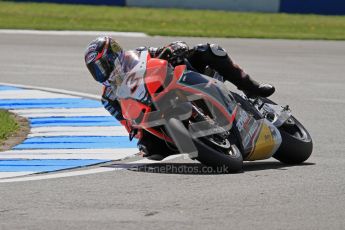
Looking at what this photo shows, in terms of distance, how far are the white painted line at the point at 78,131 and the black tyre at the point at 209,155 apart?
2797 millimetres

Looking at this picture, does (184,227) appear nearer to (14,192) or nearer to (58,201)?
(58,201)

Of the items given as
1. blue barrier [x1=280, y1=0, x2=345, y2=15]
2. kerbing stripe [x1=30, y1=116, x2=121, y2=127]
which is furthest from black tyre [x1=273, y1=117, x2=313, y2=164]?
blue barrier [x1=280, y1=0, x2=345, y2=15]

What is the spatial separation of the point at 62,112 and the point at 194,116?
4.56 meters

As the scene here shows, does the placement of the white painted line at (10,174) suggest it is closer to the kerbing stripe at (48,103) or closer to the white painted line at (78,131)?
the white painted line at (78,131)

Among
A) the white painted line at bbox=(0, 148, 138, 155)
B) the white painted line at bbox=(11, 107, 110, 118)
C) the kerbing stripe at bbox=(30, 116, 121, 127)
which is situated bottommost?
the white painted line at bbox=(11, 107, 110, 118)

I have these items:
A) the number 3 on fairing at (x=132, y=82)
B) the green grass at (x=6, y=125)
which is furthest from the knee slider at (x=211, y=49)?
the green grass at (x=6, y=125)

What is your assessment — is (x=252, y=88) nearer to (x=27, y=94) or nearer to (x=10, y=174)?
(x=10, y=174)

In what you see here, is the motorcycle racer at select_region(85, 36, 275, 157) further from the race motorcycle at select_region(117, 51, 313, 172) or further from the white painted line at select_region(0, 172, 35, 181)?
the white painted line at select_region(0, 172, 35, 181)

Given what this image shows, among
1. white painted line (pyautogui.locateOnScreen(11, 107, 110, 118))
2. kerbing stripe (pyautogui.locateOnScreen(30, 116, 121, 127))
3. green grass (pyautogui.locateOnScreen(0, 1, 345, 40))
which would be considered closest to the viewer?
kerbing stripe (pyautogui.locateOnScreen(30, 116, 121, 127))

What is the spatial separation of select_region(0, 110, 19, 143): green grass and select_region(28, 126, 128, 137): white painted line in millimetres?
225

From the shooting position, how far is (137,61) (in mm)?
8820

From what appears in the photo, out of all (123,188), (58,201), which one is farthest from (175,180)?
(58,201)

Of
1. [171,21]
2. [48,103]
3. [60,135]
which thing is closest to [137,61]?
[60,135]

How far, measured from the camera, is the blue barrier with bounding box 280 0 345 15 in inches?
1221
